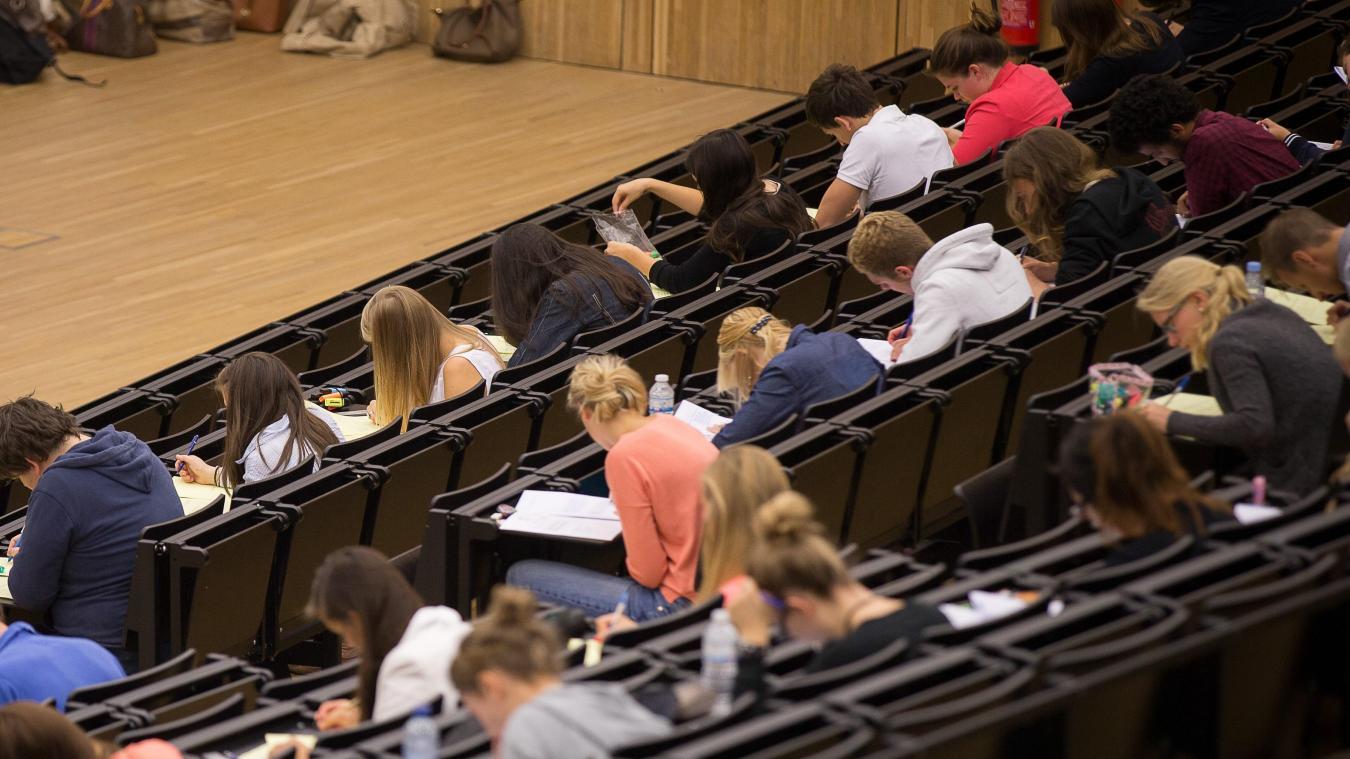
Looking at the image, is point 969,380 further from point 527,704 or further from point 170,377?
point 170,377

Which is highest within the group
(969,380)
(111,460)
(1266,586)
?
(1266,586)

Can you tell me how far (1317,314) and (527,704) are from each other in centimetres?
245

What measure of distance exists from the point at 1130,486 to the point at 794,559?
642 mm

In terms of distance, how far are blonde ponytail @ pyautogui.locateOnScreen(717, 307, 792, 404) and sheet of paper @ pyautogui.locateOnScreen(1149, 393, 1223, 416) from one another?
0.90m

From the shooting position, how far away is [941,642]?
2887 mm

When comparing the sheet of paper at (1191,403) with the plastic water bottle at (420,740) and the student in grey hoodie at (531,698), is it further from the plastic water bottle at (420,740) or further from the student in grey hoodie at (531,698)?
the plastic water bottle at (420,740)

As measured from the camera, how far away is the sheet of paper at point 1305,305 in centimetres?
423

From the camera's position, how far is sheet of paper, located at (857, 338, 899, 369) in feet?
15.1

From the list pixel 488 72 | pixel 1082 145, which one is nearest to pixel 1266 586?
pixel 1082 145

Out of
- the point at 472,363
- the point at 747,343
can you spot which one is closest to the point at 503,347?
the point at 472,363

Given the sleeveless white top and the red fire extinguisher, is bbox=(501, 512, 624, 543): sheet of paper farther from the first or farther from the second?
the red fire extinguisher

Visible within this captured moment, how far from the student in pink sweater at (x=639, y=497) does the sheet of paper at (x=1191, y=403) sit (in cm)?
99

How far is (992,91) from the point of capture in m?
6.57

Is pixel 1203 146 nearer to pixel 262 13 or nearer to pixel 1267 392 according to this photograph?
pixel 1267 392
